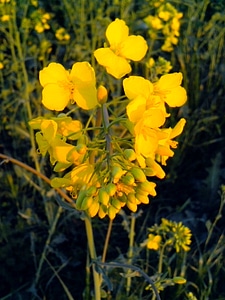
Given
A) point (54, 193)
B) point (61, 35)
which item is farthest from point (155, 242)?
point (61, 35)

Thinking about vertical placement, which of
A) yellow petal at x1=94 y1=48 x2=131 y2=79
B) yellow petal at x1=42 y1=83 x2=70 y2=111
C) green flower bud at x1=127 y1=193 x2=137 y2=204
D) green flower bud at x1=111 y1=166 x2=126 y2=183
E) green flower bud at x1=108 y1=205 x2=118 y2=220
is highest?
yellow petal at x1=94 y1=48 x2=131 y2=79

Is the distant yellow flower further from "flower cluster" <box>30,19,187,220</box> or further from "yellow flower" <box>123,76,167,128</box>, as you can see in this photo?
"yellow flower" <box>123,76,167,128</box>

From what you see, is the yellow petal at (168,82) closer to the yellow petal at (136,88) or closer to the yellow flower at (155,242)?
the yellow petal at (136,88)

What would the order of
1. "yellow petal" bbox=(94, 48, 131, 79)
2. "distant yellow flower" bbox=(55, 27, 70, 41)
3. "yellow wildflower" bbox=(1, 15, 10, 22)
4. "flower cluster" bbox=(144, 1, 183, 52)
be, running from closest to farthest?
"yellow petal" bbox=(94, 48, 131, 79)
"yellow wildflower" bbox=(1, 15, 10, 22)
"flower cluster" bbox=(144, 1, 183, 52)
"distant yellow flower" bbox=(55, 27, 70, 41)

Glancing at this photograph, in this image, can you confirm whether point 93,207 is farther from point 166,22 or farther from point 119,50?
point 166,22

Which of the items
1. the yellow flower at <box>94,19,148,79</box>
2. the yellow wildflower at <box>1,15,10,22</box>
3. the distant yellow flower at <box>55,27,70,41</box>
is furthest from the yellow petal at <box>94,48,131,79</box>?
the distant yellow flower at <box>55,27,70,41</box>

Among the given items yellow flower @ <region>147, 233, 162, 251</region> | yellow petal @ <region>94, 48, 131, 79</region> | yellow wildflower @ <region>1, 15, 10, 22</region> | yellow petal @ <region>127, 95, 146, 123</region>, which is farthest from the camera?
yellow wildflower @ <region>1, 15, 10, 22</region>
